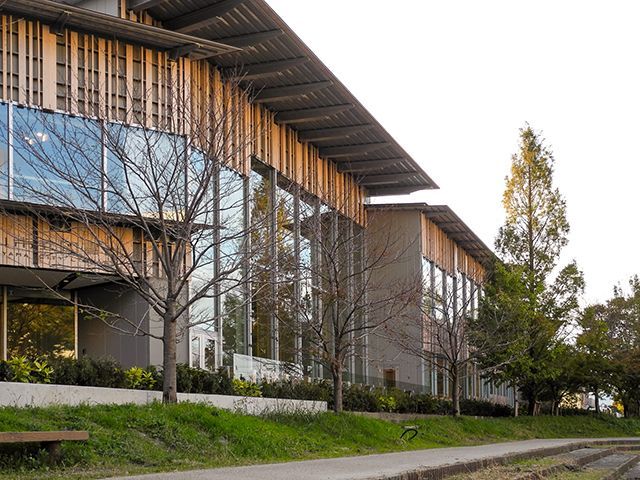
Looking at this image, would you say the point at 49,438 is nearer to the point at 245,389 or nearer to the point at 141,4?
the point at 245,389

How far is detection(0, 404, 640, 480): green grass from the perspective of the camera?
13.2 m

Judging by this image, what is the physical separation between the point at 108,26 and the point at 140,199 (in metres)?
5.79

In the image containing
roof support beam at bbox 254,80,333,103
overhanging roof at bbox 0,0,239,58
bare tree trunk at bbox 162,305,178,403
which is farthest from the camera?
roof support beam at bbox 254,80,333,103

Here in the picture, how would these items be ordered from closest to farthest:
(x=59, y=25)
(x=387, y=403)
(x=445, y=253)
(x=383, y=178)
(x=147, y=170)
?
(x=147, y=170) → (x=59, y=25) → (x=387, y=403) → (x=383, y=178) → (x=445, y=253)

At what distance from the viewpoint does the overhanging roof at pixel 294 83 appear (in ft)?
96.1

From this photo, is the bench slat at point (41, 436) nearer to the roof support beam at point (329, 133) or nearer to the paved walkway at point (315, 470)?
the paved walkway at point (315, 470)

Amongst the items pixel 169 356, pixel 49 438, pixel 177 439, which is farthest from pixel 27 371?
pixel 49 438

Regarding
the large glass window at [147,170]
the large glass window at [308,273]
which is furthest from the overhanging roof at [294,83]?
the large glass window at [308,273]

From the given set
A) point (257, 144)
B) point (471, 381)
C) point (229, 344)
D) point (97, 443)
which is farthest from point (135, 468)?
point (471, 381)

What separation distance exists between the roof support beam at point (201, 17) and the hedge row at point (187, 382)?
973cm

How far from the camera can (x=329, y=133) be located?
41000 mm

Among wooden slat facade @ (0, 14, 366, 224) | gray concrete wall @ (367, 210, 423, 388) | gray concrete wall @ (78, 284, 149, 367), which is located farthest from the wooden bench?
gray concrete wall @ (367, 210, 423, 388)

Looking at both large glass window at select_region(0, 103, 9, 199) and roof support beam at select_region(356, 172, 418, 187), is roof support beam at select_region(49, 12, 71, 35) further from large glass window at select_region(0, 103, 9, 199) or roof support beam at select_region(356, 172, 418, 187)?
roof support beam at select_region(356, 172, 418, 187)

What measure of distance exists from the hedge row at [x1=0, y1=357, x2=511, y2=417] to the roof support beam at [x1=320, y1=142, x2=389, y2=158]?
10148mm
